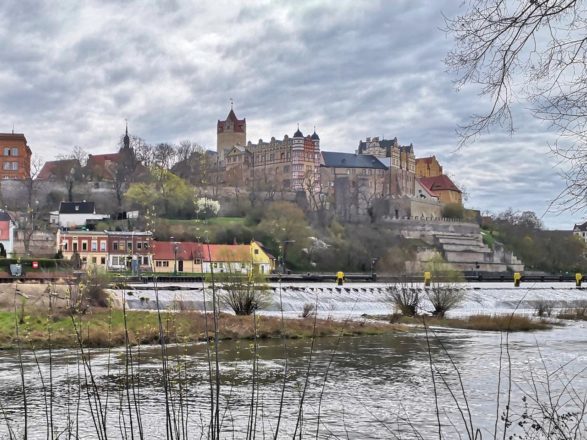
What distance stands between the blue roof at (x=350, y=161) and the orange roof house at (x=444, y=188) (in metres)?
8.19

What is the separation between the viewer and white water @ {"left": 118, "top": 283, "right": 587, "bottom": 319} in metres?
32.3

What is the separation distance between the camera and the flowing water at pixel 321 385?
9.52m

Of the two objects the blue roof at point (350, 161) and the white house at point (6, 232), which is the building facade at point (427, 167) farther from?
the white house at point (6, 232)

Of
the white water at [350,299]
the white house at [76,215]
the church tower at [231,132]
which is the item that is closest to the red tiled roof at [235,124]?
the church tower at [231,132]

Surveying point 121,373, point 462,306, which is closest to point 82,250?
point 462,306

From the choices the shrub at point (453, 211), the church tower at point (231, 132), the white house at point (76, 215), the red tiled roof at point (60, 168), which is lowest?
the white house at point (76, 215)

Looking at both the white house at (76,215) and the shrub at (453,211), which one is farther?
the shrub at (453,211)

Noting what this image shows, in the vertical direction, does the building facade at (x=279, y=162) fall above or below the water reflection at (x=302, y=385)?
above

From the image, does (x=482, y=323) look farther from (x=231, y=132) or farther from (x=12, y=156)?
(x=231, y=132)

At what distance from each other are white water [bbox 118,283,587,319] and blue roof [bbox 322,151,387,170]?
179ft

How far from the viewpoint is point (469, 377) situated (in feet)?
46.7

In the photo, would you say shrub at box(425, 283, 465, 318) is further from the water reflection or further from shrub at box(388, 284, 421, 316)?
the water reflection

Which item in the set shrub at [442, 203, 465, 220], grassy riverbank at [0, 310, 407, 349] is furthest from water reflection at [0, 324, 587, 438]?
shrub at [442, 203, 465, 220]

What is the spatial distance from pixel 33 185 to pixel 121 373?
69.7 meters
